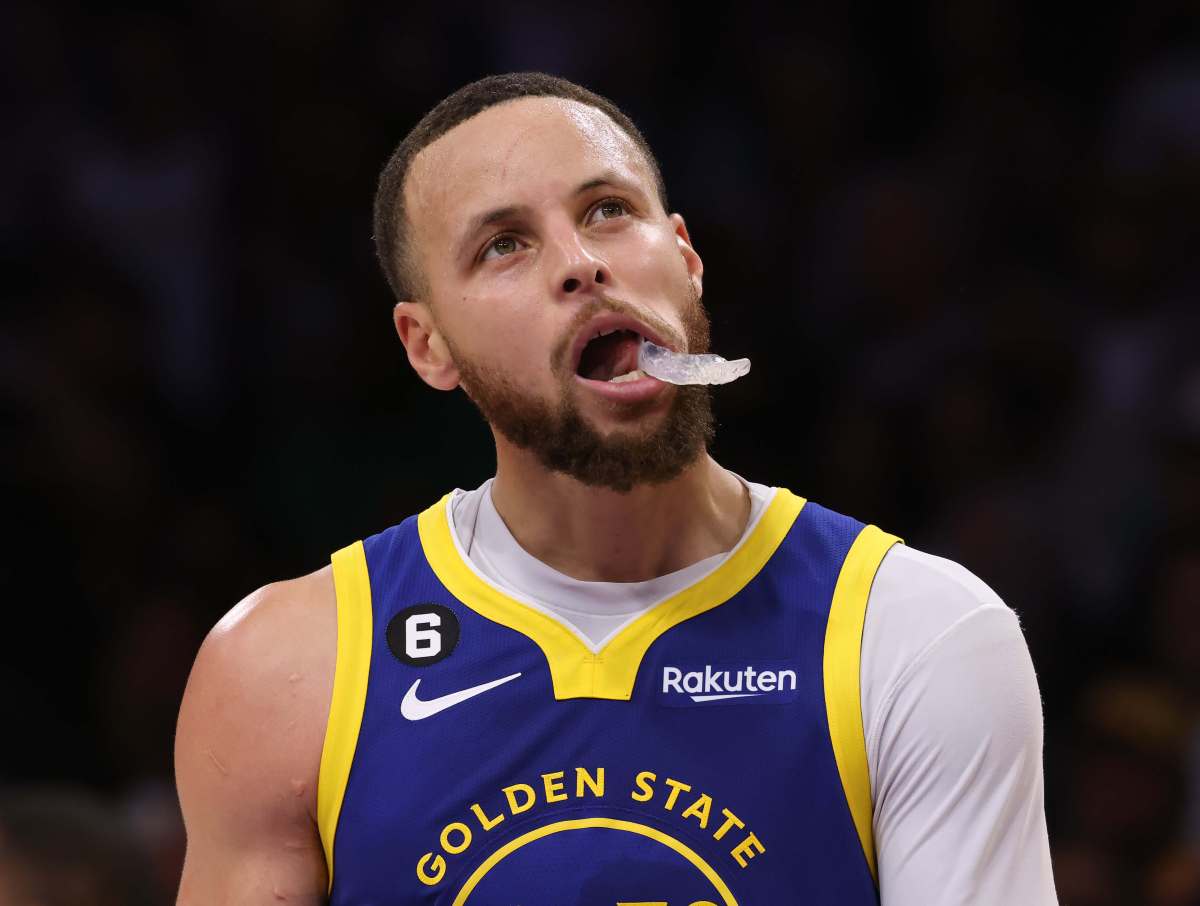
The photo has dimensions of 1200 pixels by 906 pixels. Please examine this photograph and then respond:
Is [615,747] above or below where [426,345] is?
below

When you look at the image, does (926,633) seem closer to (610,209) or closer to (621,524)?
(621,524)

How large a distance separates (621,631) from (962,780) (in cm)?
50

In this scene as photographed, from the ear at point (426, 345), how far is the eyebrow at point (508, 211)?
16 centimetres

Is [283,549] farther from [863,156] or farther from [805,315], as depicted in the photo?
[863,156]

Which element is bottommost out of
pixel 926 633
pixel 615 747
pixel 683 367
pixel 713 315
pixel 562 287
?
pixel 615 747

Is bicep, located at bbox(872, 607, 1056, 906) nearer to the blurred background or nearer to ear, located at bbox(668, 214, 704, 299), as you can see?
ear, located at bbox(668, 214, 704, 299)

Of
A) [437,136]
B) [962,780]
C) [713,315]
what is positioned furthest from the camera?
[713,315]

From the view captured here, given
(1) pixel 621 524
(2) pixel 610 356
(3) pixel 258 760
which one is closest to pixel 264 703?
(3) pixel 258 760

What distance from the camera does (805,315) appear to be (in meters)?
5.22

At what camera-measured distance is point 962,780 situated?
7.11 feet

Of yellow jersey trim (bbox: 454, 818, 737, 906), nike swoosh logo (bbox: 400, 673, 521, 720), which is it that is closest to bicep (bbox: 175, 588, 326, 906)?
nike swoosh logo (bbox: 400, 673, 521, 720)

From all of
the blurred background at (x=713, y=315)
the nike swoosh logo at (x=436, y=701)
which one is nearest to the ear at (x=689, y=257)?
the nike swoosh logo at (x=436, y=701)

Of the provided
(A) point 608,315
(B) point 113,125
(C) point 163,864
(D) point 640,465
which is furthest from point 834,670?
(B) point 113,125

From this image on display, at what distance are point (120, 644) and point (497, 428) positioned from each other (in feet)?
9.09
